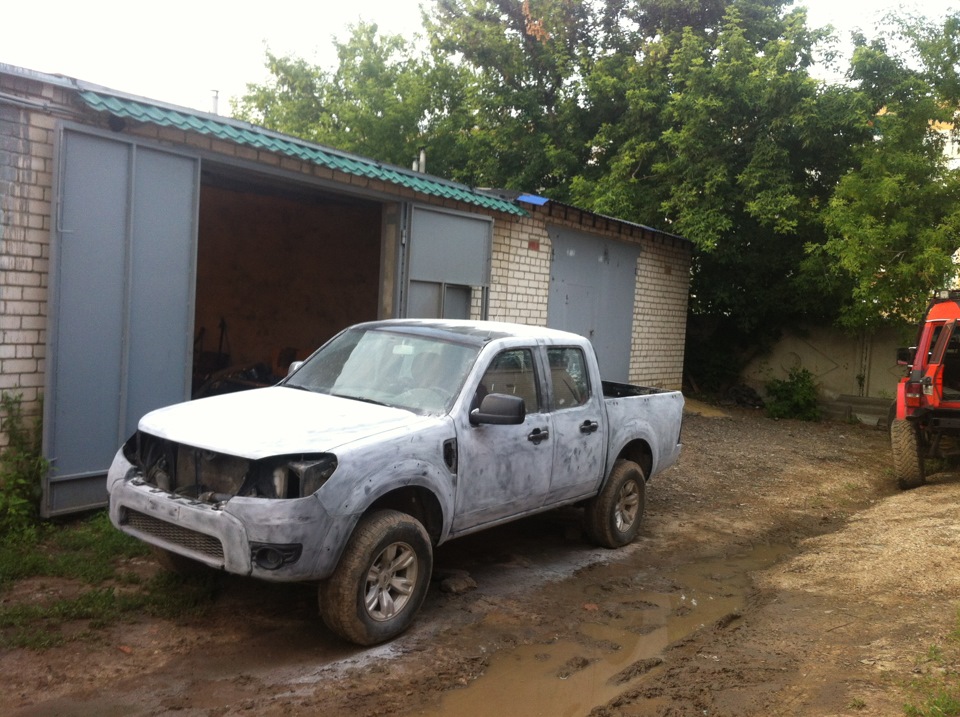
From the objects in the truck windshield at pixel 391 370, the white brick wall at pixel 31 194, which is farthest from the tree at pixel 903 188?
the truck windshield at pixel 391 370

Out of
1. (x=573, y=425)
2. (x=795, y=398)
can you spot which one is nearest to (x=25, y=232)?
(x=573, y=425)

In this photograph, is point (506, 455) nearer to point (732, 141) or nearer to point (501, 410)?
point (501, 410)

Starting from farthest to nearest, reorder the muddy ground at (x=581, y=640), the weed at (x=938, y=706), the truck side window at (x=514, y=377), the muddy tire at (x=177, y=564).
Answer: the truck side window at (x=514, y=377) < the muddy tire at (x=177, y=564) < the muddy ground at (x=581, y=640) < the weed at (x=938, y=706)

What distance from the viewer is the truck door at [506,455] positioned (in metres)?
5.19

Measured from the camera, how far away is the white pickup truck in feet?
14.0

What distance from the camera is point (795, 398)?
16.9 m

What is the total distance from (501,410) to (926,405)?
7.34 meters

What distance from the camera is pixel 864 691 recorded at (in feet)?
13.3

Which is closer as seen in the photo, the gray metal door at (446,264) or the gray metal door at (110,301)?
the gray metal door at (110,301)

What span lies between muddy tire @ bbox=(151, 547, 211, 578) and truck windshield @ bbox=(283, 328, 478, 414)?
1.33 m

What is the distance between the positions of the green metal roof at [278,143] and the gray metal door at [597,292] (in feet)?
8.09

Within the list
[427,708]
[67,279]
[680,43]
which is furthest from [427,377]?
[680,43]

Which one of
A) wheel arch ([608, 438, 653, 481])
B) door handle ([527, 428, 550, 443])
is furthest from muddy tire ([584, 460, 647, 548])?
door handle ([527, 428, 550, 443])

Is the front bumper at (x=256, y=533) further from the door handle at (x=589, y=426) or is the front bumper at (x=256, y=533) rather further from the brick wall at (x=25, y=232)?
the brick wall at (x=25, y=232)
